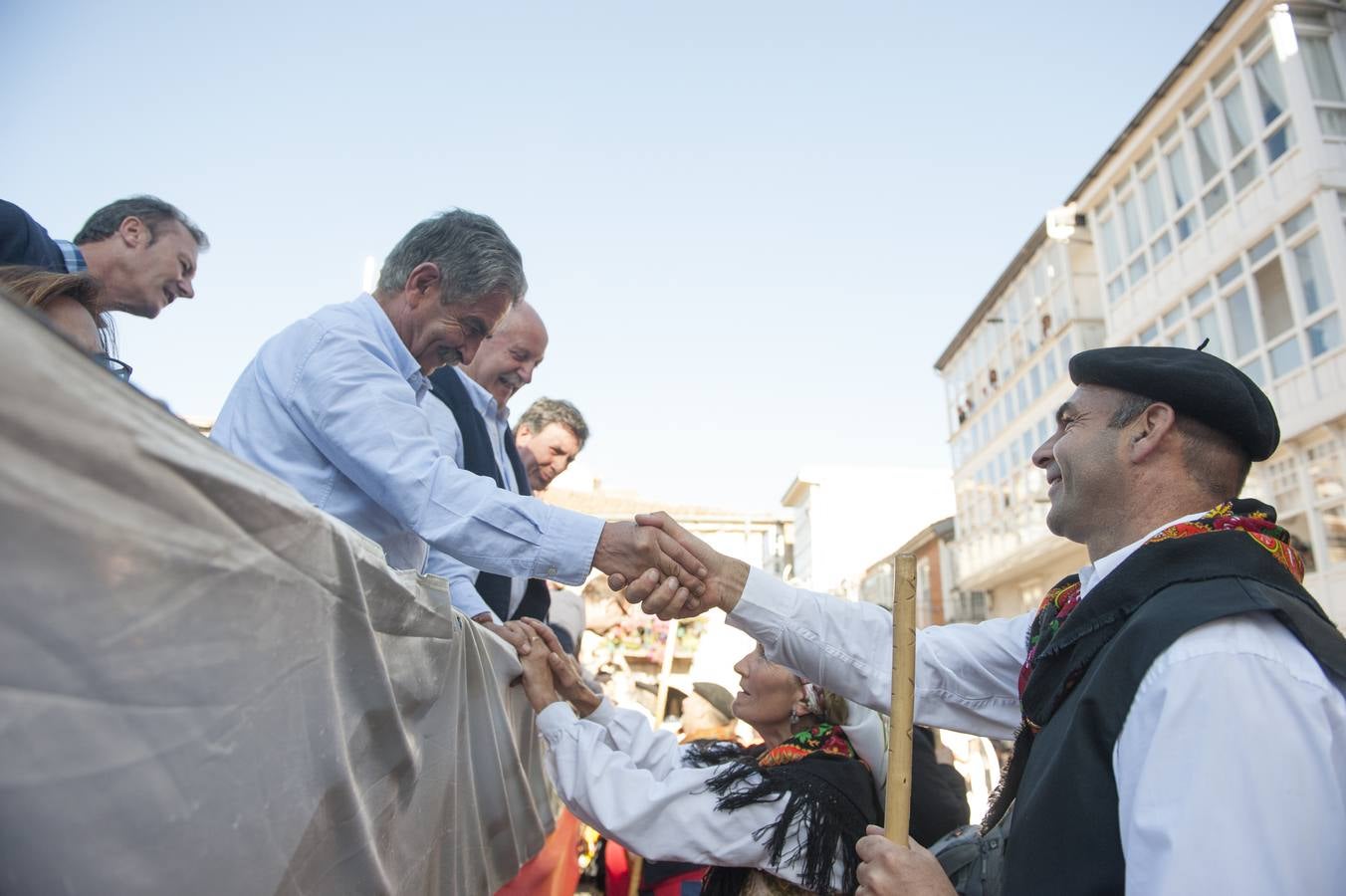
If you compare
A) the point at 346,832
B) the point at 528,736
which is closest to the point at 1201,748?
the point at 346,832

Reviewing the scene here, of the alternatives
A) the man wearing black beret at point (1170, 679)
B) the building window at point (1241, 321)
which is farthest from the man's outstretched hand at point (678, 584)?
the building window at point (1241, 321)

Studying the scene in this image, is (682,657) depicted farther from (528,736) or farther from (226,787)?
(226,787)

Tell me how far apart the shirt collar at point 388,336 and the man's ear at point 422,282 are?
0.09m

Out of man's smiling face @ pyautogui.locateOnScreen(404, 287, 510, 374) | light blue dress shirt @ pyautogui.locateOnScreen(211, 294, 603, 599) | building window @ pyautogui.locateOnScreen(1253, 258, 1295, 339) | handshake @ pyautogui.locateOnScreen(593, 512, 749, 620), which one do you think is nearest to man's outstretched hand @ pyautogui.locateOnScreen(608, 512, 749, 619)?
handshake @ pyautogui.locateOnScreen(593, 512, 749, 620)

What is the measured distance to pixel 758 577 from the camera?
2.37 meters

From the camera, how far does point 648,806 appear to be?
2156 mm

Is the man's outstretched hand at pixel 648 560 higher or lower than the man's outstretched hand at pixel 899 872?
higher

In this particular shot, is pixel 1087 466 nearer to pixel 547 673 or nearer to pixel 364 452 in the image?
pixel 547 673

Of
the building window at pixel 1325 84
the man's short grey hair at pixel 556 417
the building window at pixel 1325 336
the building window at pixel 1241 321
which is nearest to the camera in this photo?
the man's short grey hair at pixel 556 417

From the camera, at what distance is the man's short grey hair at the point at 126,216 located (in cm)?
266

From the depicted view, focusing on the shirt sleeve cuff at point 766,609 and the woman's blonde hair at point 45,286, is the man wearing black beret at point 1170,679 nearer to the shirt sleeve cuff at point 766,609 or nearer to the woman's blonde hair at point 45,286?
the shirt sleeve cuff at point 766,609

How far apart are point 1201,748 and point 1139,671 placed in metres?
0.13

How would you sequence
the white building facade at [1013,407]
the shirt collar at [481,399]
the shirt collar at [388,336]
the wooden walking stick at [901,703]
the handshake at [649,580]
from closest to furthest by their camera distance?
the wooden walking stick at [901,703] < the shirt collar at [388,336] < the handshake at [649,580] < the shirt collar at [481,399] < the white building facade at [1013,407]

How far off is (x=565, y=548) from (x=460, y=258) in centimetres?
79
